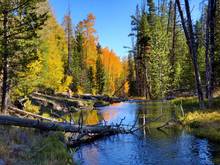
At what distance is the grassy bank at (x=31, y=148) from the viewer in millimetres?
9102

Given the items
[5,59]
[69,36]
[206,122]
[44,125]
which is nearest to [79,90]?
[69,36]

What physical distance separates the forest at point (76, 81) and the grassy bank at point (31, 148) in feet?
0.11

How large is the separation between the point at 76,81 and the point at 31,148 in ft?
155

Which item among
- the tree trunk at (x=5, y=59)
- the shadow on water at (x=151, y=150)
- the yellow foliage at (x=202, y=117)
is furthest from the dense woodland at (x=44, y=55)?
the yellow foliage at (x=202, y=117)

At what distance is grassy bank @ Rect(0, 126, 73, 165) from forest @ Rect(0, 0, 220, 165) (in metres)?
0.03

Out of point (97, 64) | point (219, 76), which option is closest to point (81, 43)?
point (97, 64)

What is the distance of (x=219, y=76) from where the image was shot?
113 ft

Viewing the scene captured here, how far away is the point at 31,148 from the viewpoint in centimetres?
1083

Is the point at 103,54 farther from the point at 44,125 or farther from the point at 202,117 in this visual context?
the point at 44,125

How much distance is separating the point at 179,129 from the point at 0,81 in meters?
11.7

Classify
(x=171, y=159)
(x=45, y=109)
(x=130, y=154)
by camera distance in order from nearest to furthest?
(x=171, y=159)
(x=130, y=154)
(x=45, y=109)

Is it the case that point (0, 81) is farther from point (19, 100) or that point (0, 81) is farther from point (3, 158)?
point (3, 158)

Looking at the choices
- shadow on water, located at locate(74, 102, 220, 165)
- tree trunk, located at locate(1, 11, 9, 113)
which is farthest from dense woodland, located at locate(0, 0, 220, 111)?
shadow on water, located at locate(74, 102, 220, 165)

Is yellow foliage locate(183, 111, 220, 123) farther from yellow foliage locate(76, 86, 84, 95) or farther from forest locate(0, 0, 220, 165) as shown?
yellow foliage locate(76, 86, 84, 95)
